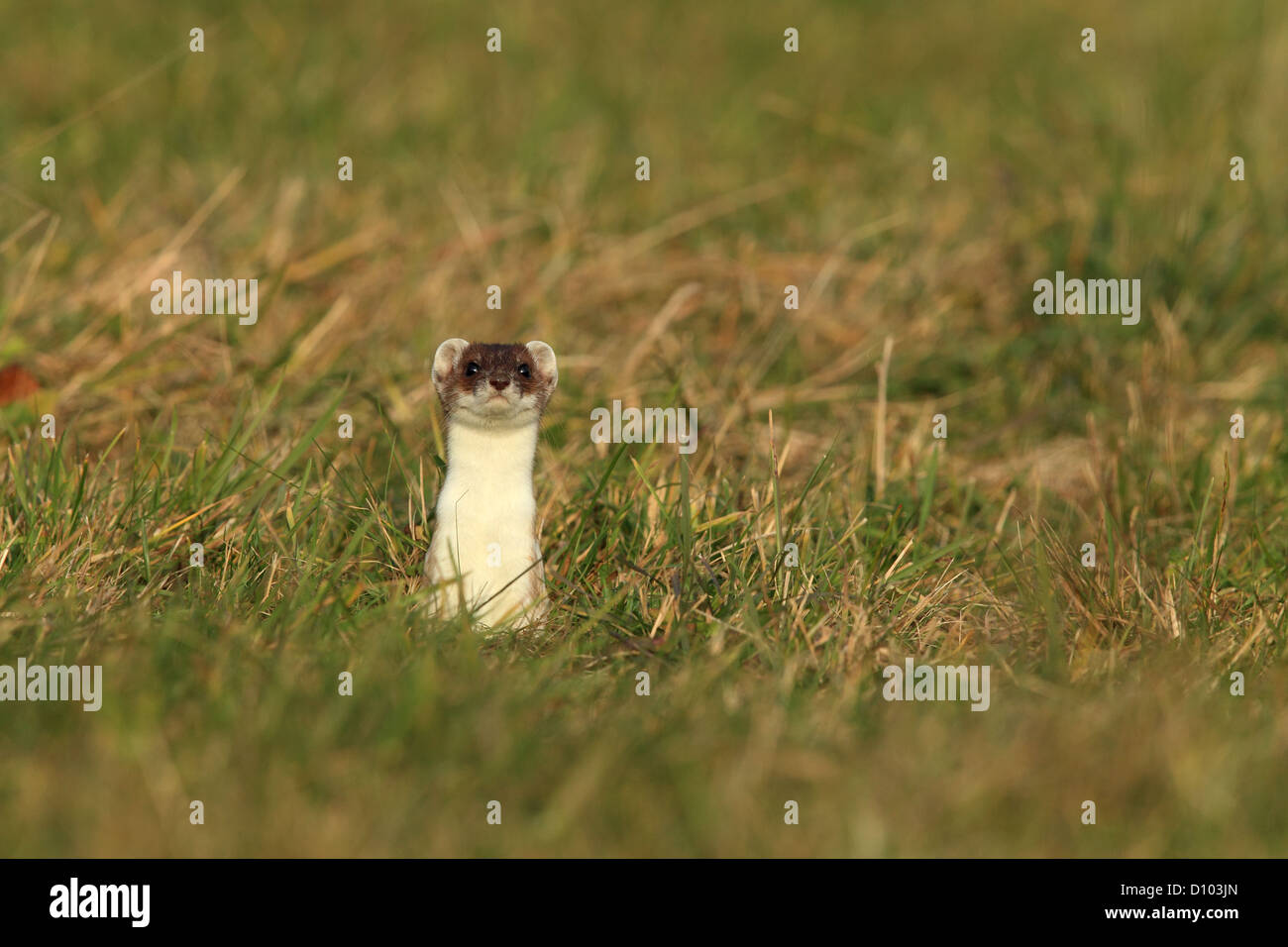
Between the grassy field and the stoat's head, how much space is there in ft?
1.35

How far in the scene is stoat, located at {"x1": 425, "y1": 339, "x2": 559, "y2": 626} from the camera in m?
4.61

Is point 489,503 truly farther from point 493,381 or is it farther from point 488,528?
point 493,381

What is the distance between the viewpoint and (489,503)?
463 cm

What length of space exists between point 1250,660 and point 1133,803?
4.34 feet

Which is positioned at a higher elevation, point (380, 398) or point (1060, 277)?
point (1060, 277)

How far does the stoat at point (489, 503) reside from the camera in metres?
4.61

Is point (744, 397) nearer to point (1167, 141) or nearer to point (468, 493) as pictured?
point (468, 493)

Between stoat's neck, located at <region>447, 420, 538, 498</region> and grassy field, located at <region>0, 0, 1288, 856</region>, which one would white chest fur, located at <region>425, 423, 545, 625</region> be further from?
grassy field, located at <region>0, 0, 1288, 856</region>

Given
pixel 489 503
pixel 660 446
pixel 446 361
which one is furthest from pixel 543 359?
pixel 660 446

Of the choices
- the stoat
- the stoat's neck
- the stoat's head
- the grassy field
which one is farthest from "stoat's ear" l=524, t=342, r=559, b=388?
the grassy field

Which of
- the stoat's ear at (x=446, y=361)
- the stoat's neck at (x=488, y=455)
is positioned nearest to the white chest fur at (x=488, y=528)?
the stoat's neck at (x=488, y=455)

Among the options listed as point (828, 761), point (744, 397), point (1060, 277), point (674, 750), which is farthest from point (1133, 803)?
point (1060, 277)

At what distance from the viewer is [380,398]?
6.26 metres
